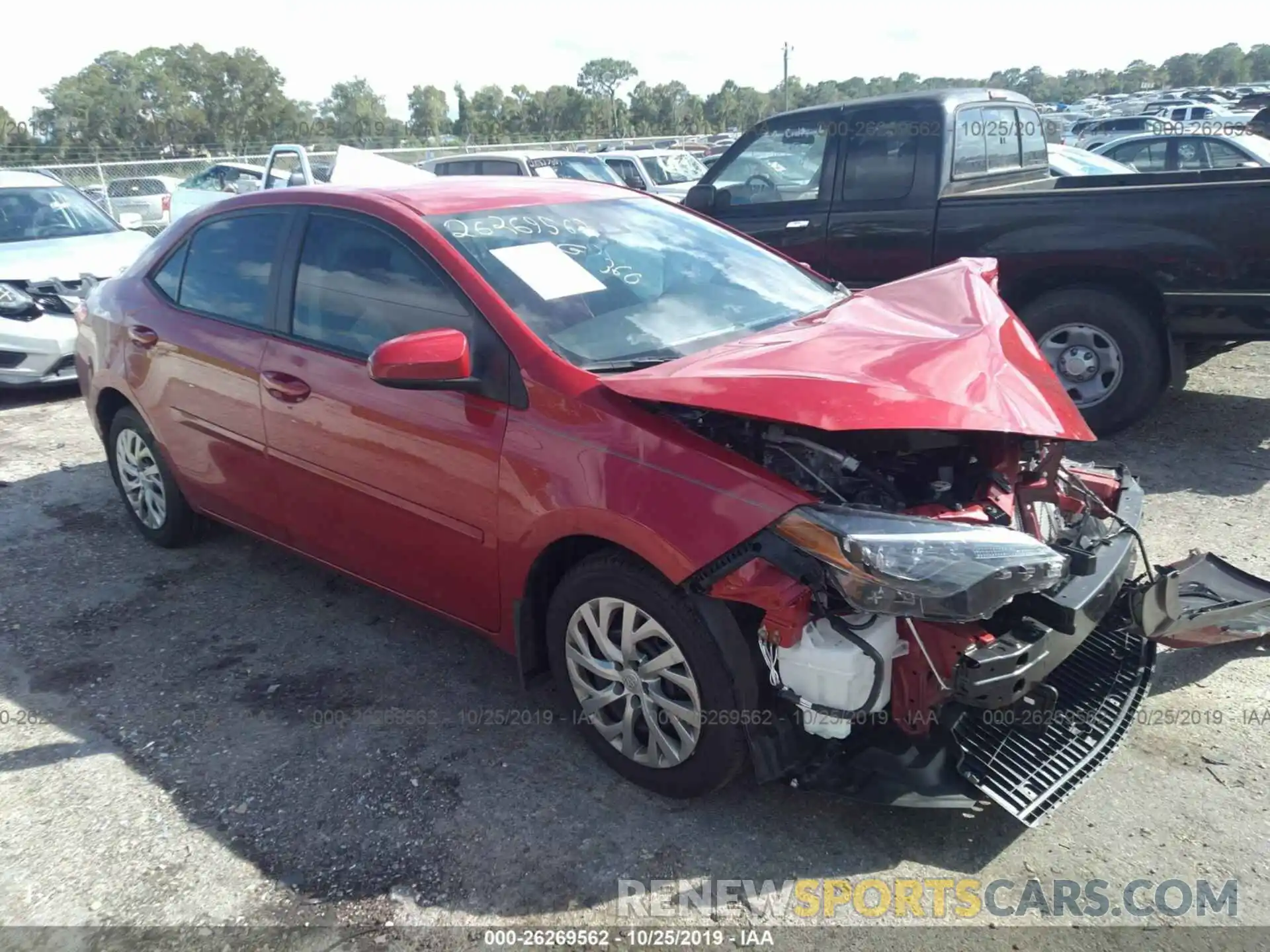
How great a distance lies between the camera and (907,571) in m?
2.27

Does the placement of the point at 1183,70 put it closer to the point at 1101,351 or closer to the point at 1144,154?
the point at 1144,154

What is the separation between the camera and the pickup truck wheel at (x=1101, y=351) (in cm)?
554

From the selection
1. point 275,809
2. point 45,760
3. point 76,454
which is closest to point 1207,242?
point 275,809

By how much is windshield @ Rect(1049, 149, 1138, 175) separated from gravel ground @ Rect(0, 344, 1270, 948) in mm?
6530

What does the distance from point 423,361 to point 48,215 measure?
8.01 m

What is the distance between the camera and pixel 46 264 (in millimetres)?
7832

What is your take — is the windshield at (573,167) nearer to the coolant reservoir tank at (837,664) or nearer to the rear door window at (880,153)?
the rear door window at (880,153)

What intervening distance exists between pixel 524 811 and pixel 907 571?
1378 millimetres

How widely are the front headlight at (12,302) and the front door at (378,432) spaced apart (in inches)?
199

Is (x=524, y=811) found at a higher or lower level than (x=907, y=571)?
lower

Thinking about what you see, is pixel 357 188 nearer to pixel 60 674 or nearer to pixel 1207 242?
pixel 60 674

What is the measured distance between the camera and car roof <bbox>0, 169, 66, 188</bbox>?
883 cm

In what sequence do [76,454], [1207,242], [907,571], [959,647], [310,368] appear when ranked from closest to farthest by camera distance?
1. [907,571]
2. [959,647]
3. [310,368]
4. [1207,242]
5. [76,454]

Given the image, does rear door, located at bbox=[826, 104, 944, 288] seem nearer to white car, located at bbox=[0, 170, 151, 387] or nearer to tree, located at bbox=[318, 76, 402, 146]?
white car, located at bbox=[0, 170, 151, 387]
